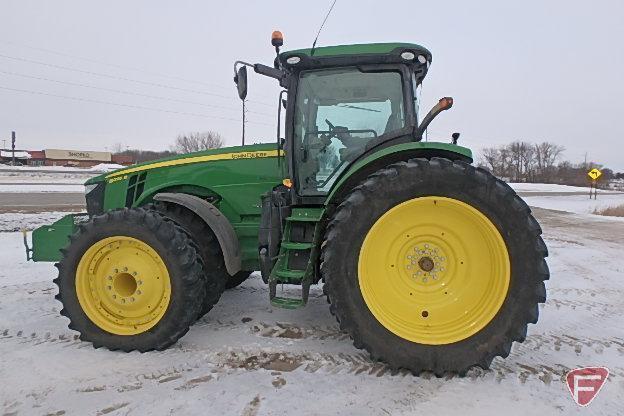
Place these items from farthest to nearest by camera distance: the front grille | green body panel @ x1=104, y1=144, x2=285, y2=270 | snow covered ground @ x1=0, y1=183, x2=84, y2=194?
1. snow covered ground @ x1=0, y1=183, x2=84, y2=194
2. the front grille
3. green body panel @ x1=104, y1=144, x2=285, y2=270

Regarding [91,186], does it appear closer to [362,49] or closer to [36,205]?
[362,49]

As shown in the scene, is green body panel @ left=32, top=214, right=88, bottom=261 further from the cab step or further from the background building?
the background building

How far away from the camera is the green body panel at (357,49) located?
3215 mm

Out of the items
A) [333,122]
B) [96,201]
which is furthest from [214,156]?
[96,201]

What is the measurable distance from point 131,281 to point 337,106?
2109 mm

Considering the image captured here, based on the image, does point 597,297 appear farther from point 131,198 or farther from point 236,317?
point 131,198

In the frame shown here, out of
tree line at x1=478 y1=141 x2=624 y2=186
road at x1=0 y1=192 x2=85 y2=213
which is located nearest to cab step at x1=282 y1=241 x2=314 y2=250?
road at x1=0 y1=192 x2=85 y2=213

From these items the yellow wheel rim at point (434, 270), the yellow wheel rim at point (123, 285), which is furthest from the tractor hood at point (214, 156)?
the yellow wheel rim at point (434, 270)

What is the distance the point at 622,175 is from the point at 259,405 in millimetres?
95729

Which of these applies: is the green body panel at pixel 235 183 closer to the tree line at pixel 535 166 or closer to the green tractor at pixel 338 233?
the green tractor at pixel 338 233

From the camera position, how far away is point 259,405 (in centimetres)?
241

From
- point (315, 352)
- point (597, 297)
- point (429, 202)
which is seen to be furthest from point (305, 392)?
point (597, 297)

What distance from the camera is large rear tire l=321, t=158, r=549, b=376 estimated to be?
2.62m

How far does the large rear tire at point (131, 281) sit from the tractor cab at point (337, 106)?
3.49 ft
